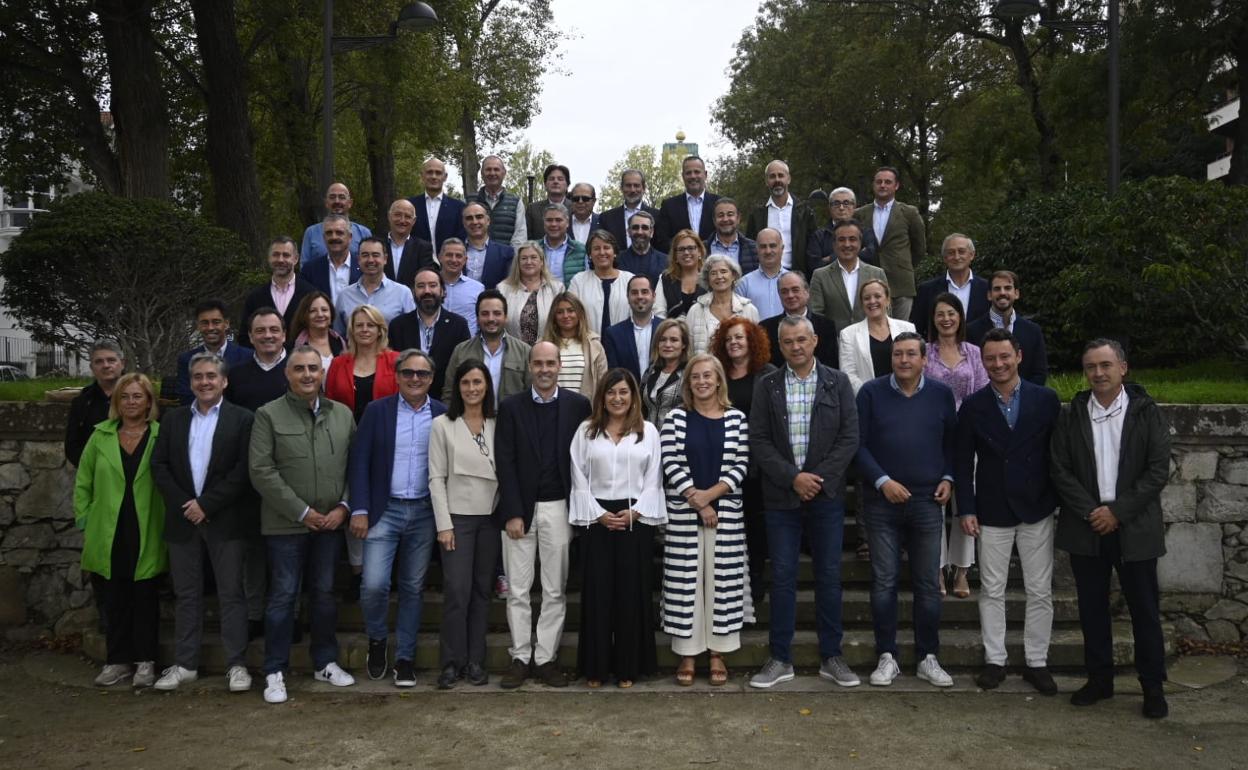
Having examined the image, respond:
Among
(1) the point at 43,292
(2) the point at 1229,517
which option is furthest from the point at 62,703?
(2) the point at 1229,517

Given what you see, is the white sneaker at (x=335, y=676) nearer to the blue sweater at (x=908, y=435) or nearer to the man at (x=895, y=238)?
the blue sweater at (x=908, y=435)

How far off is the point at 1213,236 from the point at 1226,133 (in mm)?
30495

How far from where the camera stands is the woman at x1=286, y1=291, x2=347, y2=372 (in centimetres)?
688

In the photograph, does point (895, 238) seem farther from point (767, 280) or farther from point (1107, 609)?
point (1107, 609)

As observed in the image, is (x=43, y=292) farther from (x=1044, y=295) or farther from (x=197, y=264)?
(x=1044, y=295)

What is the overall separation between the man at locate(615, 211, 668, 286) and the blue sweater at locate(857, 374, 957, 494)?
8.49 feet

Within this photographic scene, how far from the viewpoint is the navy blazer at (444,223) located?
898cm

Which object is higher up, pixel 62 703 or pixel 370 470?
pixel 370 470

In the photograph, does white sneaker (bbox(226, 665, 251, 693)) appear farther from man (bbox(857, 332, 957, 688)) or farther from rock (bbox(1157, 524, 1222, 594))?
rock (bbox(1157, 524, 1222, 594))

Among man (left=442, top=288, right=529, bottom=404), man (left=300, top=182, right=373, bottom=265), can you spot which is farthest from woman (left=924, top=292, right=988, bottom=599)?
man (left=300, top=182, right=373, bottom=265)

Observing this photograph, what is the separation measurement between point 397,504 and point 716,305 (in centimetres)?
264

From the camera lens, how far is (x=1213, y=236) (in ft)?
26.4

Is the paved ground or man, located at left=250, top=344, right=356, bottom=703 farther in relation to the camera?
man, located at left=250, top=344, right=356, bottom=703

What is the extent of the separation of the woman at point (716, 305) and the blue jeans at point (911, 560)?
5.60ft
